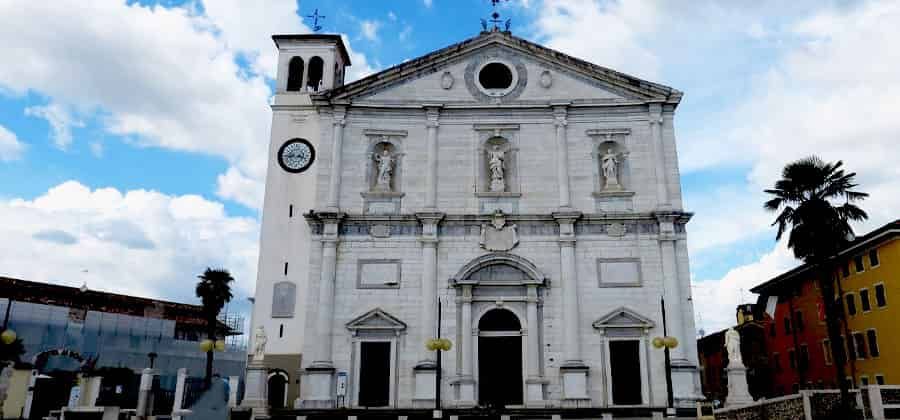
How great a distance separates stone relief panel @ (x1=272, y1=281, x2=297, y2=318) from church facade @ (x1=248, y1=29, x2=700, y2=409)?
5 centimetres

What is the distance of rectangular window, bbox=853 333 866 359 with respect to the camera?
3294cm

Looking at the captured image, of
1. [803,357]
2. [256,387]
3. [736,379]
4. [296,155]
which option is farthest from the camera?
[803,357]

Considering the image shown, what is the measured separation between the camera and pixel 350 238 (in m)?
27.1

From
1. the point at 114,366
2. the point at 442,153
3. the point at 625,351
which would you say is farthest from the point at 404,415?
the point at 114,366

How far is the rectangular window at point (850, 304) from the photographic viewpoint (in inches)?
1337

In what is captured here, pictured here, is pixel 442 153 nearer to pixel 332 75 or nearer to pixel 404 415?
pixel 332 75

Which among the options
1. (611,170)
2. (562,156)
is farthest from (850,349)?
(562,156)

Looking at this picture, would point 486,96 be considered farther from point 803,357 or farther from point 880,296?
point 803,357

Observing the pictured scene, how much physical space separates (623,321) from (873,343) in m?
14.7

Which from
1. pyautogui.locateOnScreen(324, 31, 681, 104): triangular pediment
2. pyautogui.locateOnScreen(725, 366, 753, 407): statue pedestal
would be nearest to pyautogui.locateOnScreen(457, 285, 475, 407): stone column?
pyautogui.locateOnScreen(324, 31, 681, 104): triangular pediment

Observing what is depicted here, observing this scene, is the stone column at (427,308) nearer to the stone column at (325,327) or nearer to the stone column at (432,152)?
the stone column at (432,152)

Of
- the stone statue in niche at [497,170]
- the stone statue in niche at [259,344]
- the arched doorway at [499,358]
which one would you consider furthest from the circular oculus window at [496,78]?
the stone statue in niche at [259,344]

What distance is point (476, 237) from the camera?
27000mm

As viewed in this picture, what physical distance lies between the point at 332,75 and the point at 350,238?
773 centimetres
